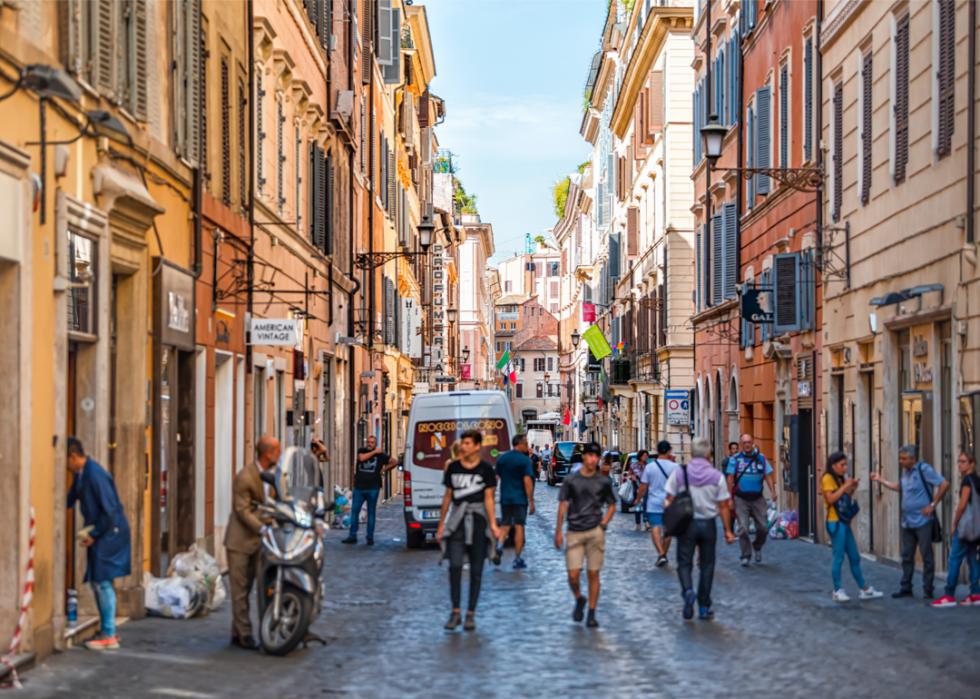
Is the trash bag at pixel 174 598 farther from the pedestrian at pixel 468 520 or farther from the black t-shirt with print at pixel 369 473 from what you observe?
the black t-shirt with print at pixel 369 473

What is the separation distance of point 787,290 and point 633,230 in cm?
3548

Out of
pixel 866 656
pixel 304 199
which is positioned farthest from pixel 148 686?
pixel 304 199

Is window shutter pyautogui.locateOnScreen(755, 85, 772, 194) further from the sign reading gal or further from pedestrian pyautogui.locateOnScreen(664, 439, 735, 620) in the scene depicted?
pedestrian pyautogui.locateOnScreen(664, 439, 735, 620)

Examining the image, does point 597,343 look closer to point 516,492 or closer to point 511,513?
point 511,513

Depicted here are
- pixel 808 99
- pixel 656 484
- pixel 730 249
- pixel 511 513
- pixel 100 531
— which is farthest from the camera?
pixel 730 249

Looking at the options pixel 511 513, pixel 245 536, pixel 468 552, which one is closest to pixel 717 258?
pixel 511 513

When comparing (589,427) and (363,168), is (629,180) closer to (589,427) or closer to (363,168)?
(363,168)

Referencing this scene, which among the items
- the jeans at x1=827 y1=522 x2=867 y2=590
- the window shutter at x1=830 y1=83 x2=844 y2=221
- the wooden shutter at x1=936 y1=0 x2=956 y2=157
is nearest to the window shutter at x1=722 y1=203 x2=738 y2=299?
the window shutter at x1=830 y1=83 x2=844 y2=221

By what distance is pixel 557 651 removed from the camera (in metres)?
14.1

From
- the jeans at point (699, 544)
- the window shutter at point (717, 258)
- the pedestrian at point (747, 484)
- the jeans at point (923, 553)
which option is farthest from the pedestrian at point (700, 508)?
the window shutter at point (717, 258)

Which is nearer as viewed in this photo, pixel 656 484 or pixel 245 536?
pixel 245 536

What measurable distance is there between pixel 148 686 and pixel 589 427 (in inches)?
3279

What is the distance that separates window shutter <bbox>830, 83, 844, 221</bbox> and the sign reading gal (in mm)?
9208

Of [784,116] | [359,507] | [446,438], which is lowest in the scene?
[359,507]
